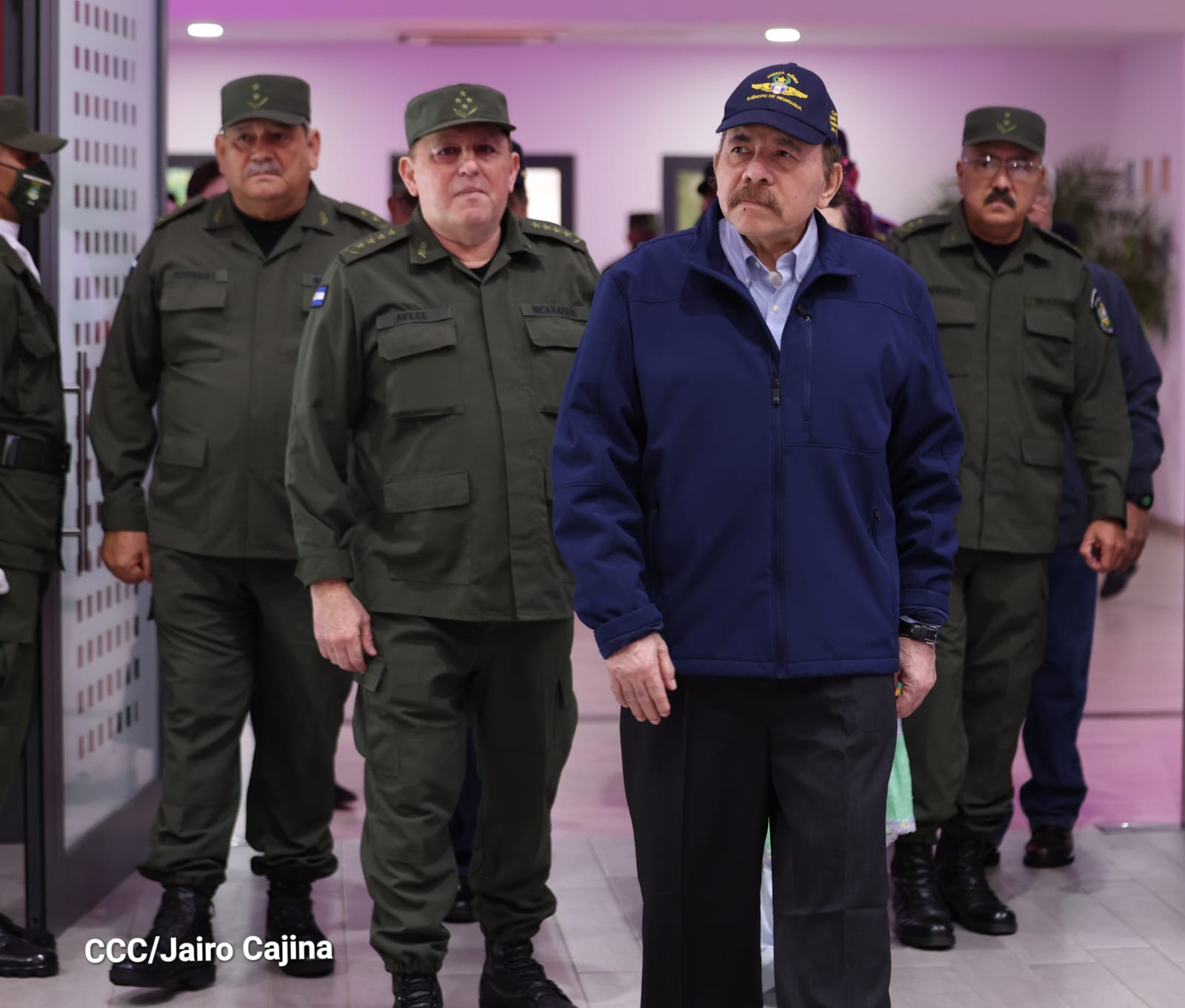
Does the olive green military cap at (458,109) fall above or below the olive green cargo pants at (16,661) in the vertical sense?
above

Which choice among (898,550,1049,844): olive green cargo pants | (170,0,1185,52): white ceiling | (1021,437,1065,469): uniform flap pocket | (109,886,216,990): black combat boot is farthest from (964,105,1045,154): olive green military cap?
(170,0,1185,52): white ceiling

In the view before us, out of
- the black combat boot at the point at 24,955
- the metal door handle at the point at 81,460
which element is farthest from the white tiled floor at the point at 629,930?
the metal door handle at the point at 81,460

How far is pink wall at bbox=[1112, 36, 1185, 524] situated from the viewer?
34.7 feet

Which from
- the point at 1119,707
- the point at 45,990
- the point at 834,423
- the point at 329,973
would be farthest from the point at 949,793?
the point at 1119,707

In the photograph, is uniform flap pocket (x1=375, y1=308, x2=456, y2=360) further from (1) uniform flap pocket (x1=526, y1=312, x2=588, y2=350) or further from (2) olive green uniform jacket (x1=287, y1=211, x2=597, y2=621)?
(1) uniform flap pocket (x1=526, y1=312, x2=588, y2=350)

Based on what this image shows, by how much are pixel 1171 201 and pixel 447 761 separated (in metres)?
8.84

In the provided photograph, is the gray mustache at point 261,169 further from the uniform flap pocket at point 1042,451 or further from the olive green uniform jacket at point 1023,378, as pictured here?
the uniform flap pocket at point 1042,451

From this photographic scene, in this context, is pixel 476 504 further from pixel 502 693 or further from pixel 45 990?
pixel 45 990

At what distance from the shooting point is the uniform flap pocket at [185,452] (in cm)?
339

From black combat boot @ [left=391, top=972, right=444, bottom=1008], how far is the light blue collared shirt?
4.48 feet

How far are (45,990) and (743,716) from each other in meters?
1.69

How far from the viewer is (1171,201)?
10.6 metres

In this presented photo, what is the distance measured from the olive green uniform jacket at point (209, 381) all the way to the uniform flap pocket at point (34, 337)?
0.12 meters

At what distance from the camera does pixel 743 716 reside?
2.37m
